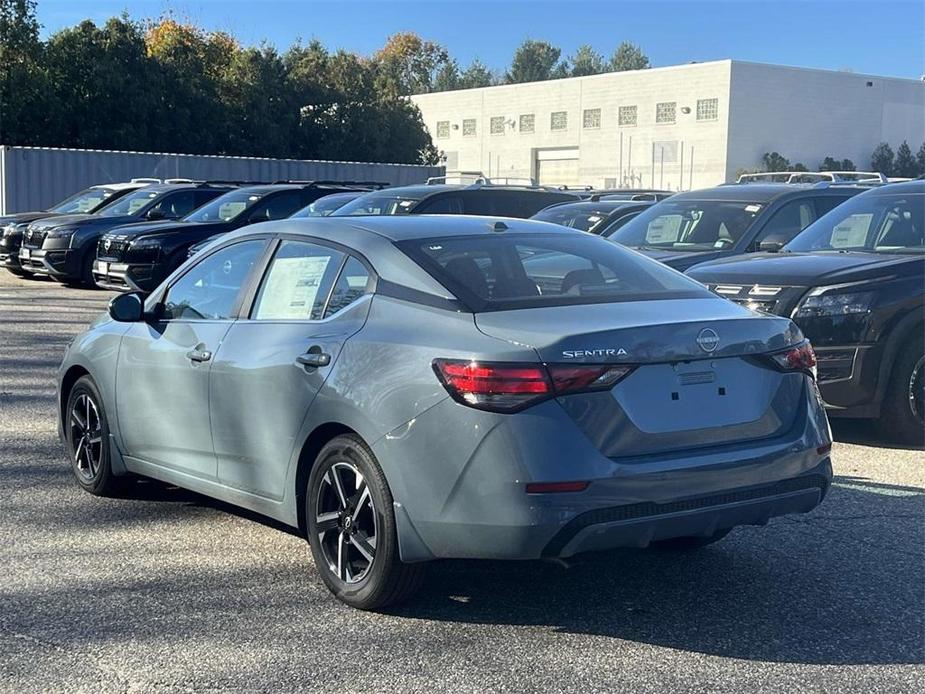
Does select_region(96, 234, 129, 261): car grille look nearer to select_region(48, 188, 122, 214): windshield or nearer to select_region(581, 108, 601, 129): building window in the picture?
select_region(48, 188, 122, 214): windshield

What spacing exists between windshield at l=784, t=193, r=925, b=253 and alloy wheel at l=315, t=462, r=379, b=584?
17.9ft

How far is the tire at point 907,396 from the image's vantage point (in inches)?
309

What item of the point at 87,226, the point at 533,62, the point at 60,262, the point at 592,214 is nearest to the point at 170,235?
the point at 87,226

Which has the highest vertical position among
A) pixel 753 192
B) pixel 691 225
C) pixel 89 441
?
pixel 753 192

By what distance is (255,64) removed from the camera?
149 feet

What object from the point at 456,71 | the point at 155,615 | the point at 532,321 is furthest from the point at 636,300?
the point at 456,71

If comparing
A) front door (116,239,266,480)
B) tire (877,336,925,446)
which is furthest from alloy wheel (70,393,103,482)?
tire (877,336,925,446)

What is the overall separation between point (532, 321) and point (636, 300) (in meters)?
0.60

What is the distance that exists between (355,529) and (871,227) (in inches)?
233

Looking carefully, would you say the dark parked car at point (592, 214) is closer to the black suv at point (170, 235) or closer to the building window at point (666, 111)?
the black suv at point (170, 235)

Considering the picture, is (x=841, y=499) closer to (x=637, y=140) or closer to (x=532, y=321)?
(x=532, y=321)

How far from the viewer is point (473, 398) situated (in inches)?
168

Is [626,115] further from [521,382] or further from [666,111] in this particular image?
[521,382]

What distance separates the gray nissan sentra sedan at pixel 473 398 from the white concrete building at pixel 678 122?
57.2 m
